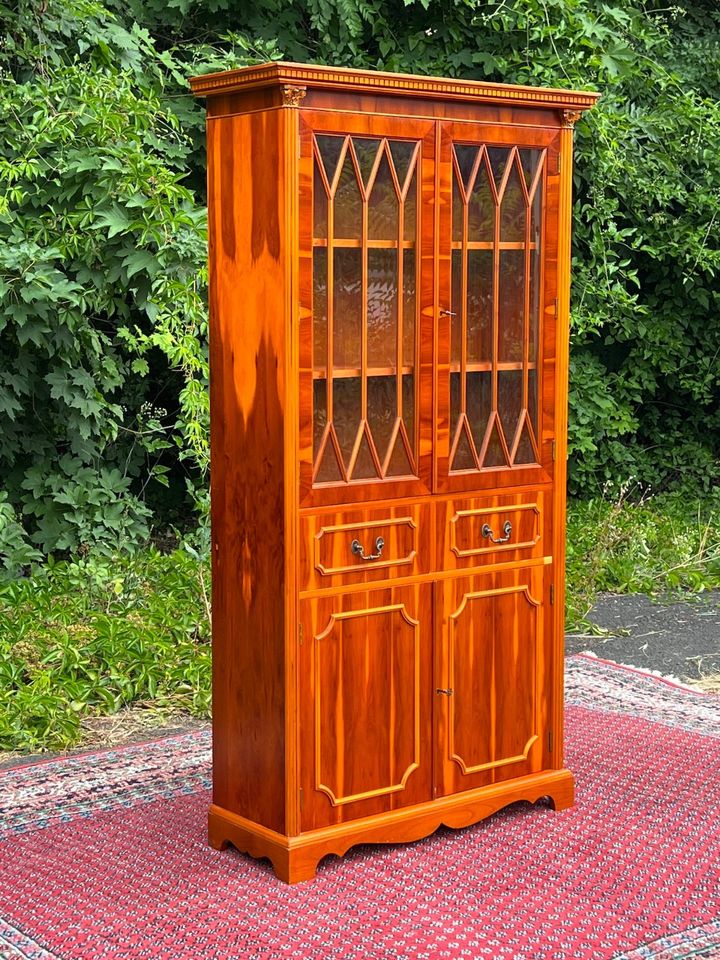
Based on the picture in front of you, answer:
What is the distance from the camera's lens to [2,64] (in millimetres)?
6719

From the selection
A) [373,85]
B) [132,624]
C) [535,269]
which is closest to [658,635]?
[132,624]

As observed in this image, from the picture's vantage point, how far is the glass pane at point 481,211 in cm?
405

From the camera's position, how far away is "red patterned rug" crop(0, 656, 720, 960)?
132 inches

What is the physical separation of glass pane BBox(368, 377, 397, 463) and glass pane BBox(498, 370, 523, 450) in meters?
0.42

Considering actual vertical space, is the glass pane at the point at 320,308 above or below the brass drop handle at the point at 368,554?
above

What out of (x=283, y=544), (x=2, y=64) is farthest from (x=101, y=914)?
(x=2, y=64)

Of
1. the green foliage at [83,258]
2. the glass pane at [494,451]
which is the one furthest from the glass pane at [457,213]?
the green foliage at [83,258]

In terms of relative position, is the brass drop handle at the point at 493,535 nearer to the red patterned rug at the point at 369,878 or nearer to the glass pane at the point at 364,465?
Result: the glass pane at the point at 364,465

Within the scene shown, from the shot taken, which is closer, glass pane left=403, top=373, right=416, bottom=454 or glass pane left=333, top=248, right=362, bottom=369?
glass pane left=333, top=248, right=362, bottom=369

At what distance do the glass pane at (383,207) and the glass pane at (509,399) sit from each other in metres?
0.62

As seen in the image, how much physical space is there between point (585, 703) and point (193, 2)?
4608 millimetres

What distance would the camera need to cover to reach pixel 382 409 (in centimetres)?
394

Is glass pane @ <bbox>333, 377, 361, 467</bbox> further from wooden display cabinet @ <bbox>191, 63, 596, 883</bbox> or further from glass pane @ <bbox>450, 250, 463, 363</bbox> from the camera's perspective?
glass pane @ <bbox>450, 250, 463, 363</bbox>

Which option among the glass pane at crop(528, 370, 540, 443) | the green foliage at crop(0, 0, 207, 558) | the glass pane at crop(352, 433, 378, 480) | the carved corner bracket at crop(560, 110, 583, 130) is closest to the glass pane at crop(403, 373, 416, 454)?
the glass pane at crop(352, 433, 378, 480)
